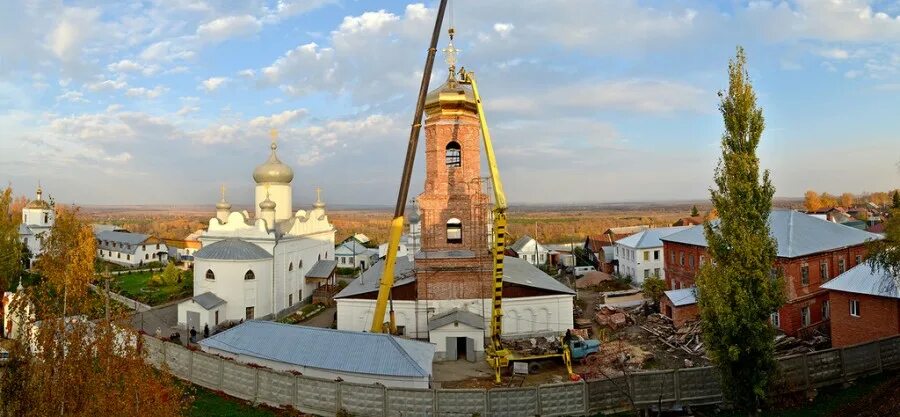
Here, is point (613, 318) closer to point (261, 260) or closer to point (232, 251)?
point (261, 260)

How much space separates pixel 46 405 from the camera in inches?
239

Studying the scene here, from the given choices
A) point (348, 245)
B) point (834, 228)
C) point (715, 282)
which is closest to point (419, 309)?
point (715, 282)

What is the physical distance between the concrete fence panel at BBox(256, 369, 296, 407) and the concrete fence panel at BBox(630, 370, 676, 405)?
8.55 metres

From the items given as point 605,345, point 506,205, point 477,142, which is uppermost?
point 477,142

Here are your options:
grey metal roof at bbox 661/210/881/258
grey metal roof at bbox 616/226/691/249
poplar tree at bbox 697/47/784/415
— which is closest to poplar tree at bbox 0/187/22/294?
poplar tree at bbox 697/47/784/415

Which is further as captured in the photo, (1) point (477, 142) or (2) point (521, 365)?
(1) point (477, 142)

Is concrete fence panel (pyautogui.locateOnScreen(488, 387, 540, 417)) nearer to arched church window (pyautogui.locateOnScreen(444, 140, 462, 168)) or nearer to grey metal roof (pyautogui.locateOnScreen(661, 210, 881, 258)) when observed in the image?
arched church window (pyautogui.locateOnScreen(444, 140, 462, 168))

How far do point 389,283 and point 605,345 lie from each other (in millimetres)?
9077

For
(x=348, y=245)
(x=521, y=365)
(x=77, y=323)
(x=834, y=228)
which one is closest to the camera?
(x=77, y=323)

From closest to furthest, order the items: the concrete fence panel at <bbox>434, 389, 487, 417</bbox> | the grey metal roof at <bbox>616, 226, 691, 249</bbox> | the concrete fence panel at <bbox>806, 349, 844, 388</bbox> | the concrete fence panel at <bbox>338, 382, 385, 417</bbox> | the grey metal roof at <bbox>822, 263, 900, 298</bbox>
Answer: the concrete fence panel at <bbox>434, 389, 487, 417</bbox>
the concrete fence panel at <bbox>338, 382, 385, 417</bbox>
the concrete fence panel at <bbox>806, 349, 844, 388</bbox>
the grey metal roof at <bbox>822, 263, 900, 298</bbox>
the grey metal roof at <bbox>616, 226, 691, 249</bbox>

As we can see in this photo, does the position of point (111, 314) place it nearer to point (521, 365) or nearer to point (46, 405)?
point (46, 405)

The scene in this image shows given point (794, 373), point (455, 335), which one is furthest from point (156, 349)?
point (794, 373)

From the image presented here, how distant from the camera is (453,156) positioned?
23.7 metres

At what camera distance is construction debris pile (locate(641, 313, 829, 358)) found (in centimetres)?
2058
